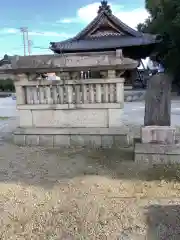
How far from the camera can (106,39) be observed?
19.4m

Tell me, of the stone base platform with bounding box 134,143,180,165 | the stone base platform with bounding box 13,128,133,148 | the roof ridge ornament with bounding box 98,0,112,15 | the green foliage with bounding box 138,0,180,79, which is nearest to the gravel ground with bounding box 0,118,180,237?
the stone base platform with bounding box 134,143,180,165

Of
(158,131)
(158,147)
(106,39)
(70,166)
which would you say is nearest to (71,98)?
(70,166)

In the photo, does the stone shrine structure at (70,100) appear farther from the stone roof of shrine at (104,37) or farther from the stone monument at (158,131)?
the stone roof of shrine at (104,37)

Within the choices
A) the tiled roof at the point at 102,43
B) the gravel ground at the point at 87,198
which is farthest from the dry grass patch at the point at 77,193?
the tiled roof at the point at 102,43

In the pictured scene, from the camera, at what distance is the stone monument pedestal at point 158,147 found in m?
4.68

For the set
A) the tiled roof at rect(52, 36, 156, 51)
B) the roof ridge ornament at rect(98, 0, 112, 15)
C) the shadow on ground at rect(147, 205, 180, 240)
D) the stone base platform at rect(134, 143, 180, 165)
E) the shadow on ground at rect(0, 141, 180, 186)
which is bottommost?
the shadow on ground at rect(147, 205, 180, 240)

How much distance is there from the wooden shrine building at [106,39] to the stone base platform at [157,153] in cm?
1458

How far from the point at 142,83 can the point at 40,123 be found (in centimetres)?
1852

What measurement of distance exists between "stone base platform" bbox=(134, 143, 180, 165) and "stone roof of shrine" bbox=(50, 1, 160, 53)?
1458cm

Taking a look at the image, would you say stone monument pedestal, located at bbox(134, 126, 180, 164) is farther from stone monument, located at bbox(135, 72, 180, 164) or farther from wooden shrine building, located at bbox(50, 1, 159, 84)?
wooden shrine building, located at bbox(50, 1, 159, 84)

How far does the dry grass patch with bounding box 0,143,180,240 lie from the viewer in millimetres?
2975

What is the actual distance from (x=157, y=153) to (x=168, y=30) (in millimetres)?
15894

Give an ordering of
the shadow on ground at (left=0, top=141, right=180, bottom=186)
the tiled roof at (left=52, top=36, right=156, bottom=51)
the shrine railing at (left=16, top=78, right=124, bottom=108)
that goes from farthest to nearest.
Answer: the tiled roof at (left=52, top=36, right=156, bottom=51) < the shrine railing at (left=16, top=78, right=124, bottom=108) < the shadow on ground at (left=0, top=141, right=180, bottom=186)

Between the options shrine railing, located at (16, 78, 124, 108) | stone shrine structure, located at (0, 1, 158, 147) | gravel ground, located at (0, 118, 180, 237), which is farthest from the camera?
shrine railing, located at (16, 78, 124, 108)
